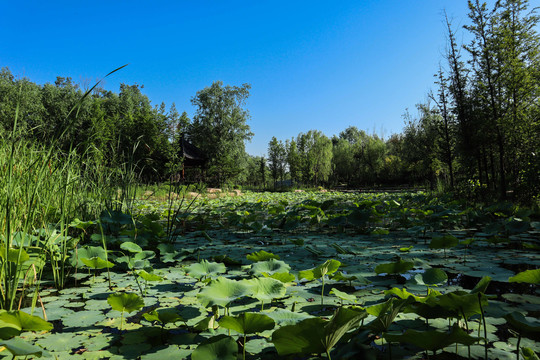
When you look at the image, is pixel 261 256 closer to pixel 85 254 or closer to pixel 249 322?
pixel 249 322

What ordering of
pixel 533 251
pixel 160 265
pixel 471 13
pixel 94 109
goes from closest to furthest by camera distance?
pixel 160 265 < pixel 533 251 < pixel 471 13 < pixel 94 109

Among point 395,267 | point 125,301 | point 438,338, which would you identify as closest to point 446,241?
point 395,267

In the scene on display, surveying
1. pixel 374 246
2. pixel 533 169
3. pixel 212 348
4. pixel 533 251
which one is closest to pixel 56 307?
pixel 212 348

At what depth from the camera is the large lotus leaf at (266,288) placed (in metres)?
1.04

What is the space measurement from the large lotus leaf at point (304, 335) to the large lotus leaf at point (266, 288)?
37cm

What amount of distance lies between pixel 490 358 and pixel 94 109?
2370 centimetres

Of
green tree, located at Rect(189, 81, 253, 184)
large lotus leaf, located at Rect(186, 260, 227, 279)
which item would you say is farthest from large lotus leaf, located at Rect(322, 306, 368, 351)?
green tree, located at Rect(189, 81, 253, 184)

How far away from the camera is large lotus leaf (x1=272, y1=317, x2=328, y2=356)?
63 cm

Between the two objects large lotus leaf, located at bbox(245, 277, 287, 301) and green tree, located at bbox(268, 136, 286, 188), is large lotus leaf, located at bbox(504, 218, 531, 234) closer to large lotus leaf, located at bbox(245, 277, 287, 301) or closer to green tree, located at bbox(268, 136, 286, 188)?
large lotus leaf, located at bbox(245, 277, 287, 301)

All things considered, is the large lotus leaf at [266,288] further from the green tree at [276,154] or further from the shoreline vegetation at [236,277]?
the green tree at [276,154]

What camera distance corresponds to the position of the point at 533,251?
2.22 meters

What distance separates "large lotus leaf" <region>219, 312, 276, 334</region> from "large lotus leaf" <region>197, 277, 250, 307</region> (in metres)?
0.16

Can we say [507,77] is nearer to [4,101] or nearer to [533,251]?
Answer: [533,251]

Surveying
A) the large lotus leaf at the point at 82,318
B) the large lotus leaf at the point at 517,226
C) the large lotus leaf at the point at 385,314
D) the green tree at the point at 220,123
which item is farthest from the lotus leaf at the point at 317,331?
the green tree at the point at 220,123
